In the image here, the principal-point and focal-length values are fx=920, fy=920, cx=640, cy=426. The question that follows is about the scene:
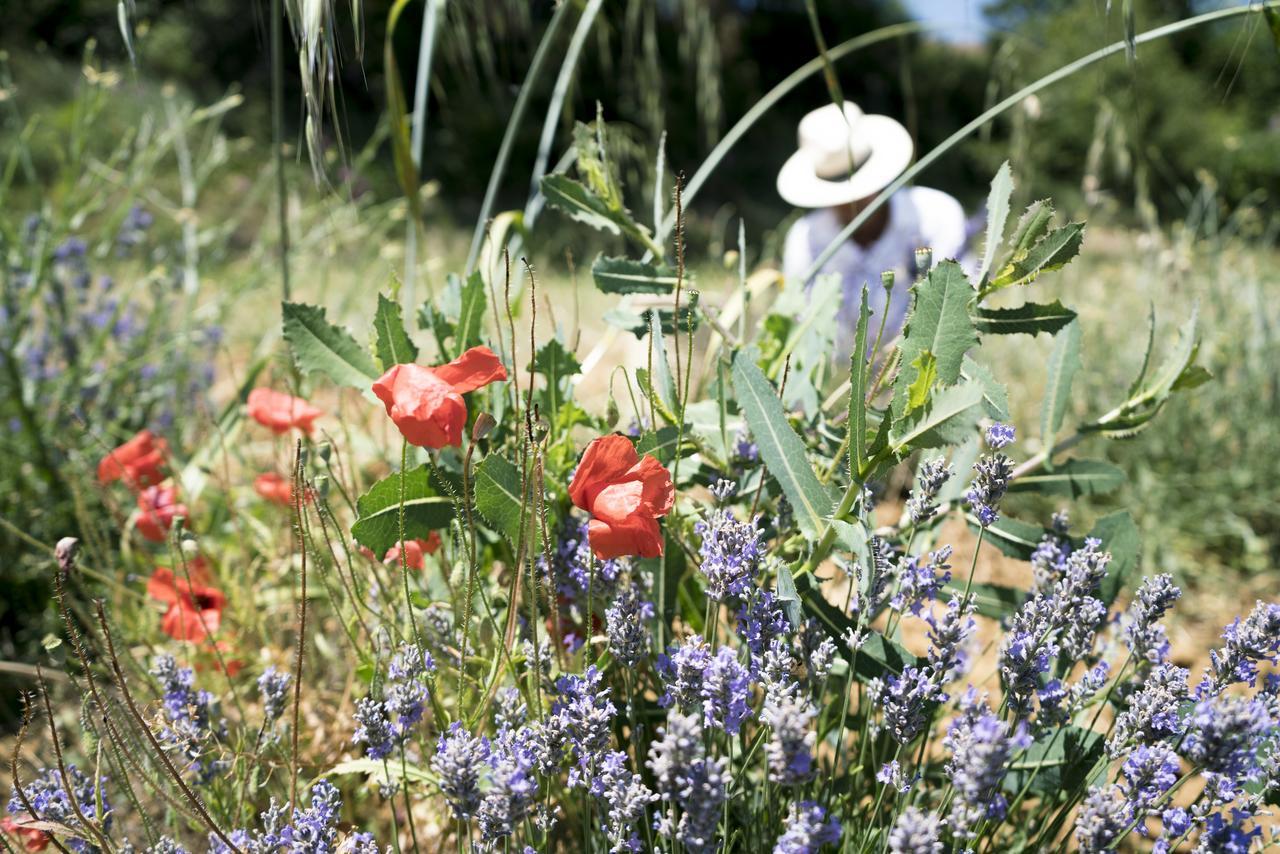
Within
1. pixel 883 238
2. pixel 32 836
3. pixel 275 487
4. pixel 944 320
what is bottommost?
pixel 883 238

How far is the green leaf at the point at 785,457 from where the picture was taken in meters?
0.94

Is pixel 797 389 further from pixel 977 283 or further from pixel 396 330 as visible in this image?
pixel 396 330

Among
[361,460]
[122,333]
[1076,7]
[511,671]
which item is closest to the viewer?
[511,671]

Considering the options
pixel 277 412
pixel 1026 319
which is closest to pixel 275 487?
pixel 277 412

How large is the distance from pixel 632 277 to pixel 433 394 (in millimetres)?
399

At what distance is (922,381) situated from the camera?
86 cm

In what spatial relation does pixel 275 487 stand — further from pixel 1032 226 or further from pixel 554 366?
pixel 1032 226

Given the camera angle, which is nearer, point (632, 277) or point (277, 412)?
point (632, 277)

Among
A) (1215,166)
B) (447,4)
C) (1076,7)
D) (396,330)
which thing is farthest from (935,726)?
(1076,7)

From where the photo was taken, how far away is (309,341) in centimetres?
117

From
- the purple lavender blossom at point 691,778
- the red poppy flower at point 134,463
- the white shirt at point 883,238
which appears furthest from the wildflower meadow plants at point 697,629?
the white shirt at point 883,238

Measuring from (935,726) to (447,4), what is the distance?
4.85ft

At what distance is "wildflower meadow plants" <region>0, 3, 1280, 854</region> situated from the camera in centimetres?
81

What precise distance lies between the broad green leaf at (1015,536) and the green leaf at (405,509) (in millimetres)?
643
